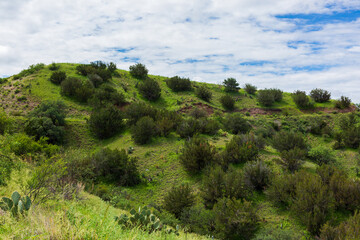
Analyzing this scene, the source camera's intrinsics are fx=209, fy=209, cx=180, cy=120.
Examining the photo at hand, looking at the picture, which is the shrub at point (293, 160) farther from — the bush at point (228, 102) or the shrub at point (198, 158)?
the bush at point (228, 102)

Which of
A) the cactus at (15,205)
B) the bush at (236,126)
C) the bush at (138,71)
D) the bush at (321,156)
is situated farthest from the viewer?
the bush at (138,71)

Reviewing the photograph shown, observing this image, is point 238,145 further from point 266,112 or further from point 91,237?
point 266,112

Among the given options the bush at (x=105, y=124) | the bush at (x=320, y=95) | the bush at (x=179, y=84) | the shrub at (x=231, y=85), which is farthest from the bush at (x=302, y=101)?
the bush at (x=105, y=124)

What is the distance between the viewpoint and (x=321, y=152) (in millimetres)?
14531

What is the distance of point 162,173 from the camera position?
1351 cm

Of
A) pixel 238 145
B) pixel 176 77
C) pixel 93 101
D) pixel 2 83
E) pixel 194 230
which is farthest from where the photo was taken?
pixel 176 77

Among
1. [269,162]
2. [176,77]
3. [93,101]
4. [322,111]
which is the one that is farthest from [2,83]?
[322,111]

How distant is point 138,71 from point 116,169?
104ft

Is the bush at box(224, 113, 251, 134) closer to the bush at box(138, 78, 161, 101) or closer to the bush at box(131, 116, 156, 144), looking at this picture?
the bush at box(131, 116, 156, 144)

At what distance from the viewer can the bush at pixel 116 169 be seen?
12.7 meters

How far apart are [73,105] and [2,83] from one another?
14077mm

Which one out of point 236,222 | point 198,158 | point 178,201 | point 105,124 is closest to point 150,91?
point 105,124

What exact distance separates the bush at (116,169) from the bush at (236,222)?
6458 millimetres

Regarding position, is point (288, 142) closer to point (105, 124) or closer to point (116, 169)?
point (116, 169)
